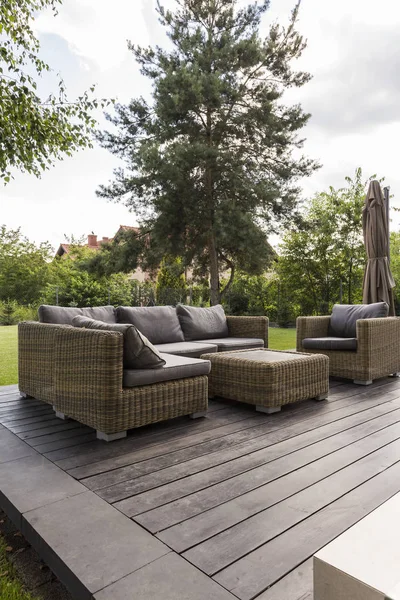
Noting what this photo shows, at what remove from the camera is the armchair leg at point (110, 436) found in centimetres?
242

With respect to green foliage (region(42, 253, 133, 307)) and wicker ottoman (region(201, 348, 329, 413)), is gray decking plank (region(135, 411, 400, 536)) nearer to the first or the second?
wicker ottoman (region(201, 348, 329, 413))

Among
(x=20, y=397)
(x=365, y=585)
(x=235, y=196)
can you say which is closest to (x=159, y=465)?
(x=365, y=585)

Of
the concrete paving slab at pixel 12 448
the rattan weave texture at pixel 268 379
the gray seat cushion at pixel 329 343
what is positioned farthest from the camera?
the gray seat cushion at pixel 329 343

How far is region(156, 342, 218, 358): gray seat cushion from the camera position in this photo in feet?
12.2

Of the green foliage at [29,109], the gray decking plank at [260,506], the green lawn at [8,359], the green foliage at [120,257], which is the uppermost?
the green foliage at [29,109]

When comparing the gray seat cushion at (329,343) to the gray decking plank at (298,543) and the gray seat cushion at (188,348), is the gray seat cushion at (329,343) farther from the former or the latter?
the gray decking plank at (298,543)

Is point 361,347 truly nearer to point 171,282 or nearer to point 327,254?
point 327,254

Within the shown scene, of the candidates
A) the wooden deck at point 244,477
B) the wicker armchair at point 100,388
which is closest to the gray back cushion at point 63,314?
the wicker armchair at point 100,388

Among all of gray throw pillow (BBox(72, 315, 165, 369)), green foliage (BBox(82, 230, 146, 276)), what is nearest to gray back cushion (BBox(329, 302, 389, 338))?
gray throw pillow (BBox(72, 315, 165, 369))

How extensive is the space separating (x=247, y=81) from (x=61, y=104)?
6.46 m

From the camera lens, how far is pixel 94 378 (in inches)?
97.0

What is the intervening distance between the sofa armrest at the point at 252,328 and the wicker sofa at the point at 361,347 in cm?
40

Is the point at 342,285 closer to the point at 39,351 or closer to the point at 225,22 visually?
the point at 225,22

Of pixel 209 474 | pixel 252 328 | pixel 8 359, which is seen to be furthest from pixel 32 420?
pixel 8 359
